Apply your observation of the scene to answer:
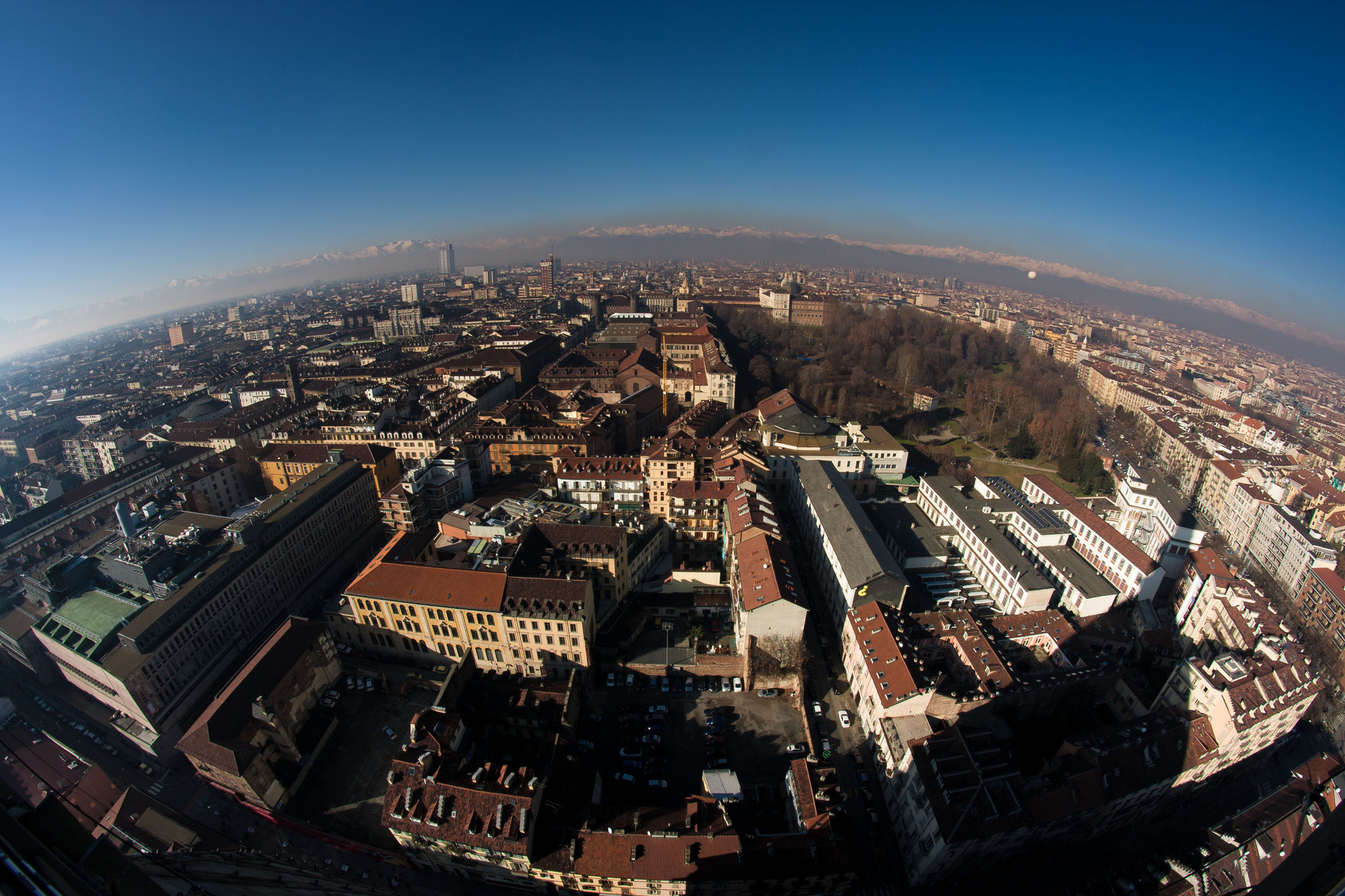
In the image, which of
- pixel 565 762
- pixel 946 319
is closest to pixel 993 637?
pixel 565 762

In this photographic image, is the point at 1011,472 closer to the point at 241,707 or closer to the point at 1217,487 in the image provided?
the point at 1217,487

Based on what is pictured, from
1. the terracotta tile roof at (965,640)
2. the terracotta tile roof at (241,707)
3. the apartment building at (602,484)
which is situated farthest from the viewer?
the apartment building at (602,484)

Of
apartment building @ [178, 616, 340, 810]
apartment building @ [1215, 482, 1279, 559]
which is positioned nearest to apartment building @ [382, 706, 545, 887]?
apartment building @ [178, 616, 340, 810]

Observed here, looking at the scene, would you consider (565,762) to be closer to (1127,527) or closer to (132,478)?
(1127,527)

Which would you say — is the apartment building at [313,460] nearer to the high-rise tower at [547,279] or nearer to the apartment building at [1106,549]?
the apartment building at [1106,549]

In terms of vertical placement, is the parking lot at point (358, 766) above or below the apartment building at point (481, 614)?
below

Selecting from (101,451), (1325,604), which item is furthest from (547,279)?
(1325,604)

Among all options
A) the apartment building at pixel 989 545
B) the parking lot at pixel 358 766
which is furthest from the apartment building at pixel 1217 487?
the parking lot at pixel 358 766

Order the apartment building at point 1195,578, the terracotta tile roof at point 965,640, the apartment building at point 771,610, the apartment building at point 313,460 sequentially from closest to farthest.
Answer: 1. the terracotta tile roof at point 965,640
2. the apartment building at point 771,610
3. the apartment building at point 1195,578
4. the apartment building at point 313,460
